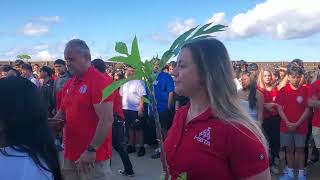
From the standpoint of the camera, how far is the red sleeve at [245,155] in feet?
7.07

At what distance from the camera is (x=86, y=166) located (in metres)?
3.96

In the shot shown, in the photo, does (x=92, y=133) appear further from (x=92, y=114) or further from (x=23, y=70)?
(x=23, y=70)

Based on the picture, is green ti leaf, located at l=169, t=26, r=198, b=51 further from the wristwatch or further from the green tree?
the wristwatch

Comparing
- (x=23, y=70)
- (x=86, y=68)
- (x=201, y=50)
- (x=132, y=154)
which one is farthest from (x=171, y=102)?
(x=201, y=50)

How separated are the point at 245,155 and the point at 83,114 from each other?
2.11 meters

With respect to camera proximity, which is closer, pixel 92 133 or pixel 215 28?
pixel 215 28

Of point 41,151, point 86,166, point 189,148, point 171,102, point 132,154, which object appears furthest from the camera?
point 132,154

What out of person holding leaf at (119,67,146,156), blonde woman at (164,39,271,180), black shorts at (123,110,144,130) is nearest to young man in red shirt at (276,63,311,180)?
person holding leaf at (119,67,146,156)

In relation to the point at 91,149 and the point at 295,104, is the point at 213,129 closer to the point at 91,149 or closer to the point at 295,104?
the point at 91,149

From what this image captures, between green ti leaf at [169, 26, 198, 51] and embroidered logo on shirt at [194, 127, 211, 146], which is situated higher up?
green ti leaf at [169, 26, 198, 51]

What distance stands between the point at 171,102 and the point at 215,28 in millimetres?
7005

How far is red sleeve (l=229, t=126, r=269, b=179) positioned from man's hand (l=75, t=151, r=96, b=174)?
1928mm

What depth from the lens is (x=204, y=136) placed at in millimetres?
2248

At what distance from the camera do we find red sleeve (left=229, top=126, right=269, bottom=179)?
2.16 m
